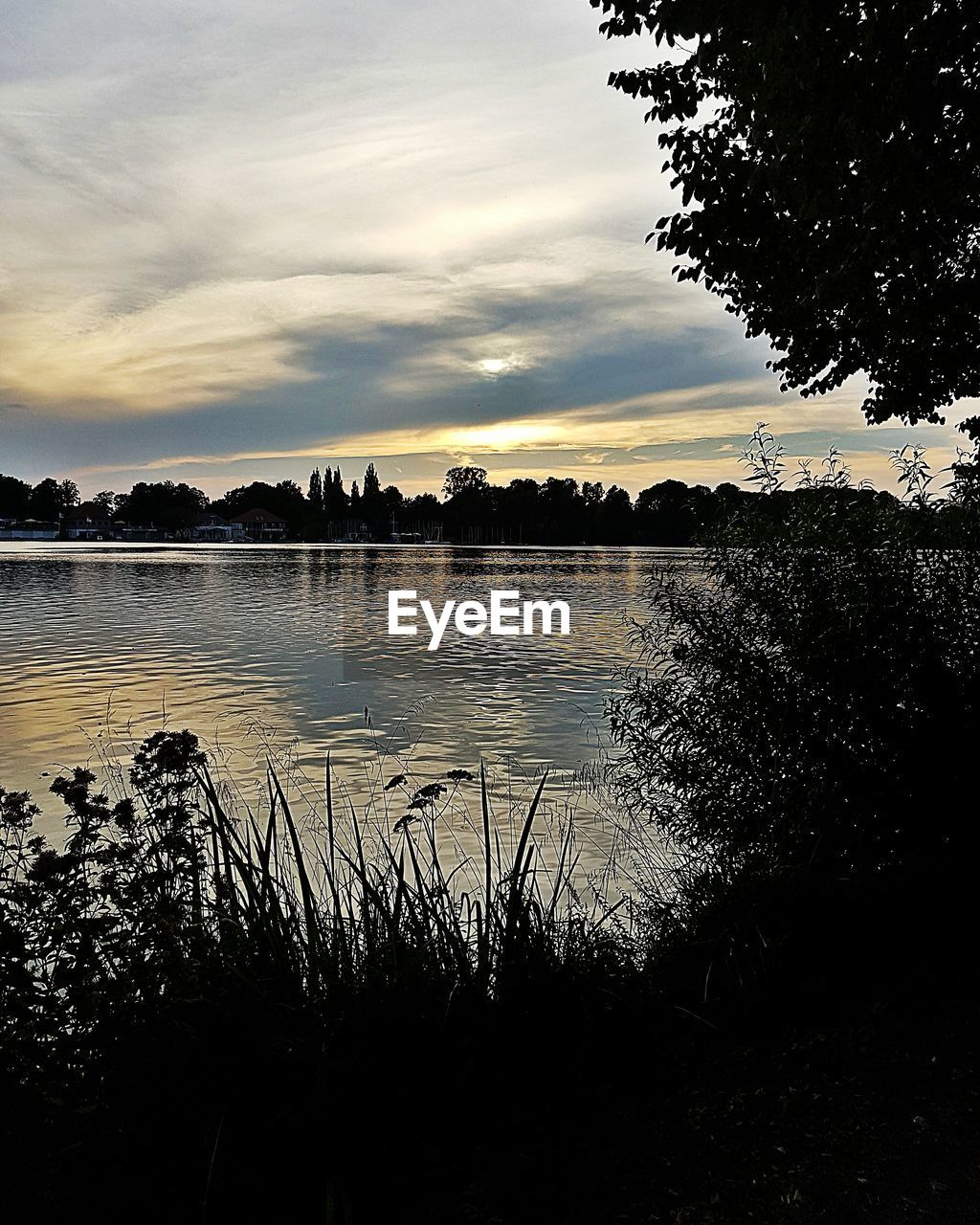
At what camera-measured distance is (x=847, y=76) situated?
7488 millimetres

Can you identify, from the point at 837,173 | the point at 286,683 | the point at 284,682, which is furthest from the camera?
the point at 284,682

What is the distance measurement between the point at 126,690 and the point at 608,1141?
56.2 feet

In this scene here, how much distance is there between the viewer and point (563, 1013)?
4629mm

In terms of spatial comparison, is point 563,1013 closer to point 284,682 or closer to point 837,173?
point 837,173

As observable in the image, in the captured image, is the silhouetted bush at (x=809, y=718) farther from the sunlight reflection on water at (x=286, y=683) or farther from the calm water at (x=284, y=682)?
the calm water at (x=284, y=682)

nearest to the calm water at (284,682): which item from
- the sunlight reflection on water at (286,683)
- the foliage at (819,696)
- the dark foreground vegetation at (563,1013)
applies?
the sunlight reflection on water at (286,683)

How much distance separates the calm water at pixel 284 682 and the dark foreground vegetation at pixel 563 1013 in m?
3.14

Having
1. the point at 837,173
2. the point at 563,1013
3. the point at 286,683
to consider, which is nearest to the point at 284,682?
the point at 286,683

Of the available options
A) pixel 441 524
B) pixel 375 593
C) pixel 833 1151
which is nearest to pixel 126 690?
pixel 833 1151

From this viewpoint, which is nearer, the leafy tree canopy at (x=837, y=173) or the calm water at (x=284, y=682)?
the leafy tree canopy at (x=837, y=173)

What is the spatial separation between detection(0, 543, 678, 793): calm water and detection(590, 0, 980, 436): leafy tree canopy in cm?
348

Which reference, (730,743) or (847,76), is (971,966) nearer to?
(730,743)

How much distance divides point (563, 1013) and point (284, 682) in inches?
657

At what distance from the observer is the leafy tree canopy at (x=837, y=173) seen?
7.42 metres
